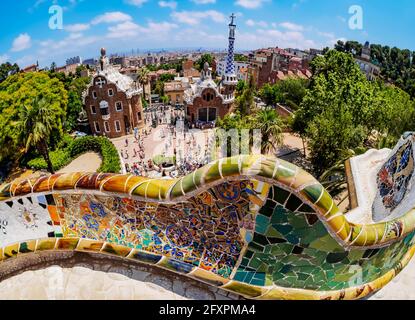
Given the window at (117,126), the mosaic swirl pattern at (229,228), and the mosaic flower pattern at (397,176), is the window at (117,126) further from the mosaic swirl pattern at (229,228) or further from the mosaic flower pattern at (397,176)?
the mosaic flower pattern at (397,176)

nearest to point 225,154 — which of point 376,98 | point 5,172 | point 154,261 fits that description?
point 376,98

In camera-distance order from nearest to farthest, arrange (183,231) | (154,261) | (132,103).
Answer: (183,231), (154,261), (132,103)

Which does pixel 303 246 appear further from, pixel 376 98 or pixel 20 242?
pixel 376 98

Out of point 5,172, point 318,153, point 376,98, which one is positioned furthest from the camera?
→ point 5,172

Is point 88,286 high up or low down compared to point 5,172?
up

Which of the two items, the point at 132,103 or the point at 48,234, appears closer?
the point at 48,234

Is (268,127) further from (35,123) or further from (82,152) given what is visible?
(82,152)

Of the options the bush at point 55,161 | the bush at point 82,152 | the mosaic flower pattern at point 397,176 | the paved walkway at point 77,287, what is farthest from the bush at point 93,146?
the mosaic flower pattern at point 397,176
